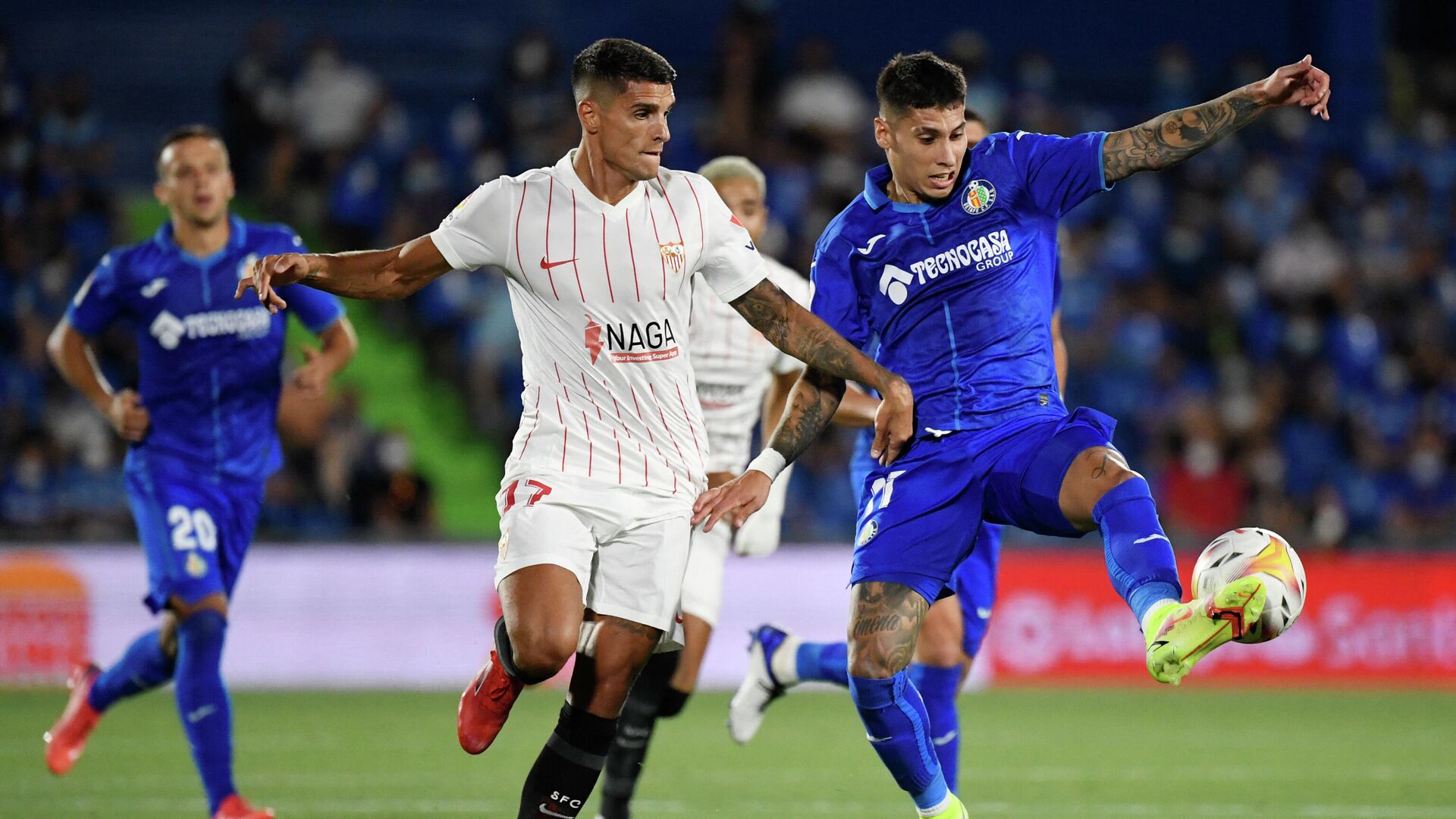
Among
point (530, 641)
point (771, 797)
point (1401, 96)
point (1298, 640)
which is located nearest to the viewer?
point (530, 641)

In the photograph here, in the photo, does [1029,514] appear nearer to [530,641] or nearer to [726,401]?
[530,641]

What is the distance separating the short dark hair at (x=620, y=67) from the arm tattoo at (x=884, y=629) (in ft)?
5.69

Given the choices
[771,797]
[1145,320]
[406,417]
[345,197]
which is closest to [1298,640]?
[1145,320]

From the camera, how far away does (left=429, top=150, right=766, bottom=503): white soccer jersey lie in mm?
5266

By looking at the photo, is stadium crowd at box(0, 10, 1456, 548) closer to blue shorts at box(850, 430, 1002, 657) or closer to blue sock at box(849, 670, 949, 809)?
blue shorts at box(850, 430, 1002, 657)

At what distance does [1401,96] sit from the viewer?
18578 mm

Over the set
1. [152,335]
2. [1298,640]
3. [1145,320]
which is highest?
[152,335]

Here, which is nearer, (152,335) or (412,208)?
(152,335)

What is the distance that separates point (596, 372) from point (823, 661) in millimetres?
2429

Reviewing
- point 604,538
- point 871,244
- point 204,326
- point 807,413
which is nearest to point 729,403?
point 807,413

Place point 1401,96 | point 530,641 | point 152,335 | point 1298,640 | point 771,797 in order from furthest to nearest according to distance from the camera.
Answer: point 1401,96 → point 1298,640 → point 771,797 → point 152,335 → point 530,641

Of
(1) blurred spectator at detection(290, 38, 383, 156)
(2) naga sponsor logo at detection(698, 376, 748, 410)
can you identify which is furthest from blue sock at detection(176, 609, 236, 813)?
(1) blurred spectator at detection(290, 38, 383, 156)

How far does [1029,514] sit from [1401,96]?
15175 mm

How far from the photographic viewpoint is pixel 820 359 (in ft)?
17.8
